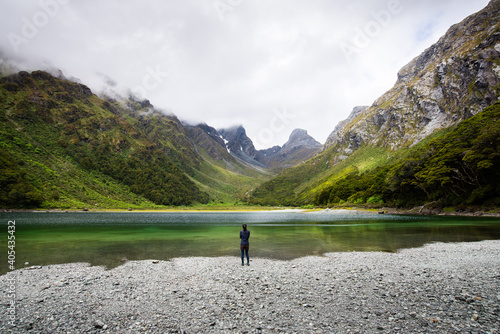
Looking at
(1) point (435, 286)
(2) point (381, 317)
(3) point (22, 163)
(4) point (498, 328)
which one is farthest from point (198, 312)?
(3) point (22, 163)

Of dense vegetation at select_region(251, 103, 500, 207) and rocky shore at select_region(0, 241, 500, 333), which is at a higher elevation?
dense vegetation at select_region(251, 103, 500, 207)

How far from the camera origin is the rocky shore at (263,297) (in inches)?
364

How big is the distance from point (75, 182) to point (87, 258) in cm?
19384

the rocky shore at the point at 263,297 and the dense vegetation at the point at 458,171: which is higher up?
the dense vegetation at the point at 458,171

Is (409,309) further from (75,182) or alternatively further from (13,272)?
(75,182)

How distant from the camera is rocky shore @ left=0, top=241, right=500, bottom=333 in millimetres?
9234

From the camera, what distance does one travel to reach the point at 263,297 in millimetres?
12641

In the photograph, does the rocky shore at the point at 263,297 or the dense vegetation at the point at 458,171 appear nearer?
the rocky shore at the point at 263,297

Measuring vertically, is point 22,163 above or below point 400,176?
above

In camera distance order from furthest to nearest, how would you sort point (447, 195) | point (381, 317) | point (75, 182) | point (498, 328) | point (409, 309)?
point (75, 182) < point (447, 195) < point (409, 309) < point (381, 317) < point (498, 328)

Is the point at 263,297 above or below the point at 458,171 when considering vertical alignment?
below

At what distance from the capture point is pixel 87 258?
23.5 m

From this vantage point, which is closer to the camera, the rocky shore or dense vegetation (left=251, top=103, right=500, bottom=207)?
the rocky shore

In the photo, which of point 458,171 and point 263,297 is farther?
point 458,171
